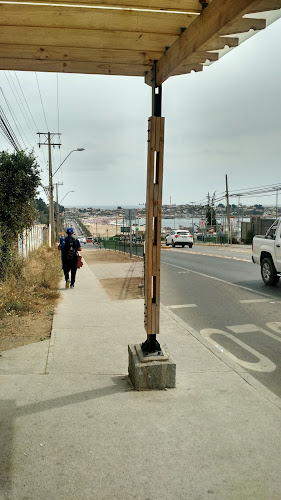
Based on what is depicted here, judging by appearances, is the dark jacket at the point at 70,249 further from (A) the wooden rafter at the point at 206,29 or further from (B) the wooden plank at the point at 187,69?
(B) the wooden plank at the point at 187,69

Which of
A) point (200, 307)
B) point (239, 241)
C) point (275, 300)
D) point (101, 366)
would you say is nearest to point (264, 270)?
point (275, 300)

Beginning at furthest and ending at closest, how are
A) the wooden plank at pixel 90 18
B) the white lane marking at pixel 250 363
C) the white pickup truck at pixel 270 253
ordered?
the white pickup truck at pixel 270 253 → the white lane marking at pixel 250 363 → the wooden plank at pixel 90 18

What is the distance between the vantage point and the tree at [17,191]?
604 inches

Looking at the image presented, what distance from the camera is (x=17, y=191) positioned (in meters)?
15.9

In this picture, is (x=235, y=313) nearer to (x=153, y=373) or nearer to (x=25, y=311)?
(x=25, y=311)

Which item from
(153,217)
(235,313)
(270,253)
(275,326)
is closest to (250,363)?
(275,326)

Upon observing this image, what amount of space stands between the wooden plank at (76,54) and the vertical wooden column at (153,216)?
0.68 m

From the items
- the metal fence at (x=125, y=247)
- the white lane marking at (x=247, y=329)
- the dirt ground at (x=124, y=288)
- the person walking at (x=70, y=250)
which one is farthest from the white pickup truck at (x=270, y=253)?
the metal fence at (x=125, y=247)

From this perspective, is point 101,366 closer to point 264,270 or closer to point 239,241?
point 264,270

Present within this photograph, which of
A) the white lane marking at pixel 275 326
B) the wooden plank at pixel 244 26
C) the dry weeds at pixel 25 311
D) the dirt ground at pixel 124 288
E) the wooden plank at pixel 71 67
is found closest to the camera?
the wooden plank at pixel 244 26

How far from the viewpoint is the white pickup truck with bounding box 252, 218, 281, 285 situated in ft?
41.8

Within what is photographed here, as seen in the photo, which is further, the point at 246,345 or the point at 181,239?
the point at 181,239

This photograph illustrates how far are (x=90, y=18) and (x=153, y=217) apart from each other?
1993 mm

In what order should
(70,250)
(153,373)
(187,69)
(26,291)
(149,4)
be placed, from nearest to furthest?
(149,4) → (187,69) → (153,373) → (26,291) → (70,250)
